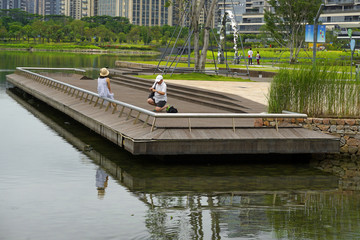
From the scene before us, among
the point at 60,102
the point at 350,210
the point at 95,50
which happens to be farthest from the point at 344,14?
the point at 350,210

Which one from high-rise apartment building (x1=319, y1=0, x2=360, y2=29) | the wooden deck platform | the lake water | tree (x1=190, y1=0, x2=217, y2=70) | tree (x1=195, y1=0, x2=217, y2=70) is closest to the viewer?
the lake water

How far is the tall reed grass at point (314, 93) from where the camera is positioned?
19391mm

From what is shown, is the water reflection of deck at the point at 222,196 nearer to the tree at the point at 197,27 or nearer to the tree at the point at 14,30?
the tree at the point at 197,27

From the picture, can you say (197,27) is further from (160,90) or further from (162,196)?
(162,196)

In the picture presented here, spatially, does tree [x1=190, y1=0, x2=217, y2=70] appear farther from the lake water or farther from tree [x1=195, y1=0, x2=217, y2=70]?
the lake water

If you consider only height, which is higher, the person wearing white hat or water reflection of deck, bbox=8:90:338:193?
the person wearing white hat

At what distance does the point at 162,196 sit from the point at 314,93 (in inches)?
294

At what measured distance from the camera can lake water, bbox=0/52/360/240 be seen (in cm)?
1156

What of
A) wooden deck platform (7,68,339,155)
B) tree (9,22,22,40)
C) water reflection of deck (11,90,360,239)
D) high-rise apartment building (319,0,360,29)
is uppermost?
high-rise apartment building (319,0,360,29)

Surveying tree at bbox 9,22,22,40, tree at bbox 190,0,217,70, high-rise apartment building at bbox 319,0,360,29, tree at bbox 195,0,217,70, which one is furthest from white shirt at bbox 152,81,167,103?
tree at bbox 9,22,22,40

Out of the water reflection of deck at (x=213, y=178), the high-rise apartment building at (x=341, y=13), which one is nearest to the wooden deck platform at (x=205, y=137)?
the water reflection of deck at (x=213, y=178)

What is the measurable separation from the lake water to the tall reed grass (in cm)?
164

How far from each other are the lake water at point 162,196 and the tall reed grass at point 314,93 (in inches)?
64.5

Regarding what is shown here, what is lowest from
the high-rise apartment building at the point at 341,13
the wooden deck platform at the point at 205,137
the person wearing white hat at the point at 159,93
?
the wooden deck platform at the point at 205,137
